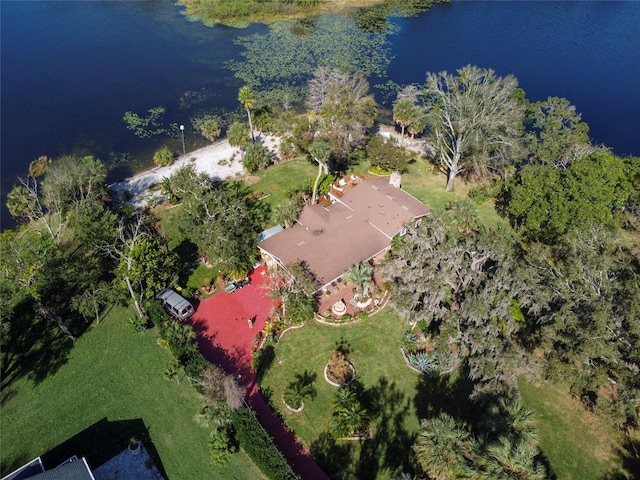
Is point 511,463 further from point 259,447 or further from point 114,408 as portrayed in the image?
point 114,408

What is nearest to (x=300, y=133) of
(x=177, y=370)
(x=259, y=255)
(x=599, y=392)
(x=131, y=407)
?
(x=259, y=255)

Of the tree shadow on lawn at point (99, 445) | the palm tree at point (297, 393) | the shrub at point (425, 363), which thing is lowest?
the tree shadow on lawn at point (99, 445)

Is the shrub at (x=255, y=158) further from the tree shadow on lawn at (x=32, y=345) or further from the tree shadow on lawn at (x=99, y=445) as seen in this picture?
the tree shadow on lawn at (x=99, y=445)

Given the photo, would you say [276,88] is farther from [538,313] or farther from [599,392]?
[599,392]

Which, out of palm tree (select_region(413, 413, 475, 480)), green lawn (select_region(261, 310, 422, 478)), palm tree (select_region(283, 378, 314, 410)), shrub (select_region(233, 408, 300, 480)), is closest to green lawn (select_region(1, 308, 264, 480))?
shrub (select_region(233, 408, 300, 480))

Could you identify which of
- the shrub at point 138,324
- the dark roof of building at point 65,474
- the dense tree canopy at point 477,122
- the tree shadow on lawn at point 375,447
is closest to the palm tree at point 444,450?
the tree shadow on lawn at point 375,447

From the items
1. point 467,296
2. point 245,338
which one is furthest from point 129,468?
point 467,296
